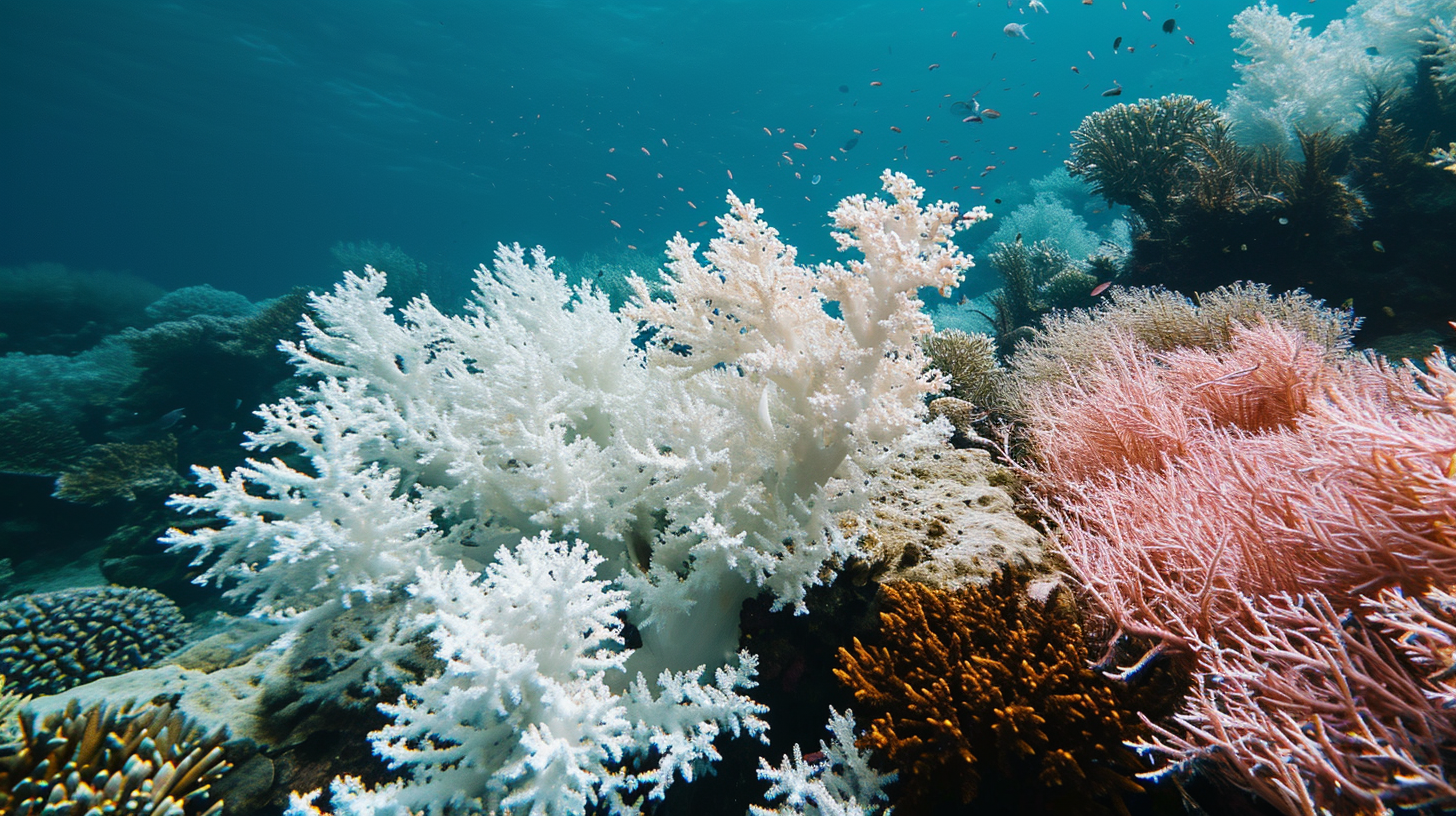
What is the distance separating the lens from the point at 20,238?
74250 mm

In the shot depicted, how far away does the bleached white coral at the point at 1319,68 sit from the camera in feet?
27.9

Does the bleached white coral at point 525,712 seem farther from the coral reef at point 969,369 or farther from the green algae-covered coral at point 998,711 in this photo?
the coral reef at point 969,369

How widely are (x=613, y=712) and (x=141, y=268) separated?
421 ft

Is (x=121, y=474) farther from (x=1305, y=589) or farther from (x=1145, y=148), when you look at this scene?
(x=1145, y=148)

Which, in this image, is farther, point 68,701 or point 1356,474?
point 68,701

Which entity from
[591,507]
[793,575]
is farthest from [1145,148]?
[591,507]

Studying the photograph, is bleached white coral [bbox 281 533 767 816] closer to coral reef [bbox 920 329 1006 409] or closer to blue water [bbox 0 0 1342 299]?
coral reef [bbox 920 329 1006 409]

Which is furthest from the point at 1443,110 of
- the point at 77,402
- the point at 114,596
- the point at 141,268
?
the point at 141,268

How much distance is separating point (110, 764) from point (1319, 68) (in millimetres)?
16482

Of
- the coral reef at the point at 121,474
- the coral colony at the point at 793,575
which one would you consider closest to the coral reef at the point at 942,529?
the coral colony at the point at 793,575

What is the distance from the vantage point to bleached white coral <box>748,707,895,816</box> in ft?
5.86

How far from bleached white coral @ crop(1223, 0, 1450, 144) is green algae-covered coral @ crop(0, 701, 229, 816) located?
46.5 feet

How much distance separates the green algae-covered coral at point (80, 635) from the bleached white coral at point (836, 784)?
6.21 m

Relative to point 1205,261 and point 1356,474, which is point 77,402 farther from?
point 1205,261
